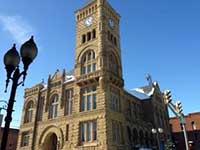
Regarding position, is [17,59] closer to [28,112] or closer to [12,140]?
[28,112]

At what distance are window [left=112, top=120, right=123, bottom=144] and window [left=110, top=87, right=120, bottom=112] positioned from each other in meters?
2.21

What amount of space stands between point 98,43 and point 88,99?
30.1 ft

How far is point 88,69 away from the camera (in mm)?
36594

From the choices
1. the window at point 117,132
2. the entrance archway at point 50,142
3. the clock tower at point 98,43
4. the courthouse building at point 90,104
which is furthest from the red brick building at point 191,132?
the entrance archway at point 50,142

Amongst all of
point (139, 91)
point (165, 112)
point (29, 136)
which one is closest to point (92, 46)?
point (29, 136)

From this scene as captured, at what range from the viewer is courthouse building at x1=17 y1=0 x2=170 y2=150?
105 ft

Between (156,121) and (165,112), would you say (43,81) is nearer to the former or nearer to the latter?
(156,121)

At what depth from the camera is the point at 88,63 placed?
36938mm

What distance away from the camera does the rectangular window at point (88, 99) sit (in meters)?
33.5

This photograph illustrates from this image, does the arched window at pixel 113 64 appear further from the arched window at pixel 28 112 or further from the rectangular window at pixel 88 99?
the arched window at pixel 28 112

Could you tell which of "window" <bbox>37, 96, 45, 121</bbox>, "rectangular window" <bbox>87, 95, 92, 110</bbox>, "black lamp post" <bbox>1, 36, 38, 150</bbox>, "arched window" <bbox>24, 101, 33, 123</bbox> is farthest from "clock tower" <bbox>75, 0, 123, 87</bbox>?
"black lamp post" <bbox>1, 36, 38, 150</bbox>

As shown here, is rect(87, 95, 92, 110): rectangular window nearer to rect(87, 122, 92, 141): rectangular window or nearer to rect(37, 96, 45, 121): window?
rect(87, 122, 92, 141): rectangular window

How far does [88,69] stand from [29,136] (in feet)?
51.4

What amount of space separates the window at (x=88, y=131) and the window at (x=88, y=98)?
2.22m
